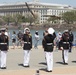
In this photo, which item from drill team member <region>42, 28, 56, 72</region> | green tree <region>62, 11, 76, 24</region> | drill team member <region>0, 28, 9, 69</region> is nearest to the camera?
drill team member <region>42, 28, 56, 72</region>

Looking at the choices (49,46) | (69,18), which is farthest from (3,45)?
(69,18)

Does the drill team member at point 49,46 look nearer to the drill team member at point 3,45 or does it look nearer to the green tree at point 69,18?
the drill team member at point 3,45

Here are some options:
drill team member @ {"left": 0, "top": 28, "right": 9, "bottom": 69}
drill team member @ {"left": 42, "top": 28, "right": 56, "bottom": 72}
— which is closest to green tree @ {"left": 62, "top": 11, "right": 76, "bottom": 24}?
drill team member @ {"left": 0, "top": 28, "right": 9, "bottom": 69}

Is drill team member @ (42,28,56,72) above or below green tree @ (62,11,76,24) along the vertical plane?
below

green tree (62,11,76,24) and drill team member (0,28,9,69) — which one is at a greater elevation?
green tree (62,11,76,24)

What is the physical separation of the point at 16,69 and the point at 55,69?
1.89 m

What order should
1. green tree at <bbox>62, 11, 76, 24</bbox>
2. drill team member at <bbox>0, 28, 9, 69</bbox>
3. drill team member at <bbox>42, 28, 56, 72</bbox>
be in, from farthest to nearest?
1. green tree at <bbox>62, 11, 76, 24</bbox>
2. drill team member at <bbox>0, 28, 9, 69</bbox>
3. drill team member at <bbox>42, 28, 56, 72</bbox>

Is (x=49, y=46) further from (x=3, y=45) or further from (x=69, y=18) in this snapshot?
(x=69, y=18)

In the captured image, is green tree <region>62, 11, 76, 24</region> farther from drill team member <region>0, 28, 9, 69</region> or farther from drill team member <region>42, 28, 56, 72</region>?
drill team member <region>42, 28, 56, 72</region>

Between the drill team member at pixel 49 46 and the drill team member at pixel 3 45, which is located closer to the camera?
the drill team member at pixel 49 46

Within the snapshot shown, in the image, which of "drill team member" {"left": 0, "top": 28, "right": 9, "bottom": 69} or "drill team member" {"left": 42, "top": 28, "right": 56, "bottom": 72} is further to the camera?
"drill team member" {"left": 0, "top": 28, "right": 9, "bottom": 69}

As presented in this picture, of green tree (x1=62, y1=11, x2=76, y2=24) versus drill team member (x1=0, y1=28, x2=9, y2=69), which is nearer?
drill team member (x1=0, y1=28, x2=9, y2=69)

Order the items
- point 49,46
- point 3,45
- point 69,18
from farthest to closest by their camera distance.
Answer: point 69,18, point 3,45, point 49,46

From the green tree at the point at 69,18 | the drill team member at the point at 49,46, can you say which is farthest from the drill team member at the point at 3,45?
the green tree at the point at 69,18
